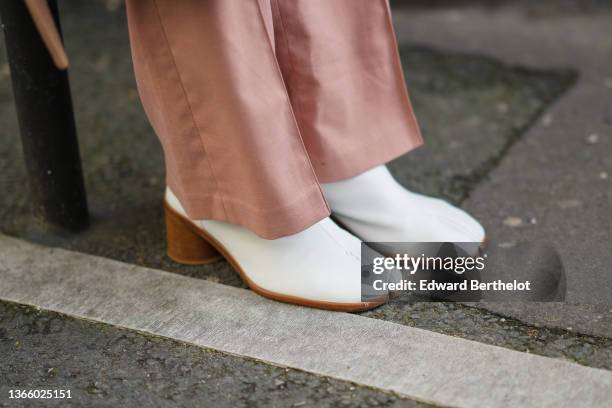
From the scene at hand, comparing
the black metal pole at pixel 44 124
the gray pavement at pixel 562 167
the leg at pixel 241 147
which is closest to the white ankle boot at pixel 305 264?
the leg at pixel 241 147

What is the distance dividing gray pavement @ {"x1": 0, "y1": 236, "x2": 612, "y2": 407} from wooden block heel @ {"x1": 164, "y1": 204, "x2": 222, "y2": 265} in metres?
0.06

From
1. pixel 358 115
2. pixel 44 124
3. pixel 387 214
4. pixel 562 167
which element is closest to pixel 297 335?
pixel 387 214

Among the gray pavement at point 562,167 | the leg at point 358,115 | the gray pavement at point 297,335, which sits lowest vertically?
the gray pavement at point 297,335

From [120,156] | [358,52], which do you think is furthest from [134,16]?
[120,156]

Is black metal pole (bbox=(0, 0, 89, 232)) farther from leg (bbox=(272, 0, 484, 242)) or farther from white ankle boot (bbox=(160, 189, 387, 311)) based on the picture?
leg (bbox=(272, 0, 484, 242))

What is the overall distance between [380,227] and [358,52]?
33 centimetres

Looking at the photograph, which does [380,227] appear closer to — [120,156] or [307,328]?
[307,328]

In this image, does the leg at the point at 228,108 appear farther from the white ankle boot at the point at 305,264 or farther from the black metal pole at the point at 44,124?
the black metal pole at the point at 44,124

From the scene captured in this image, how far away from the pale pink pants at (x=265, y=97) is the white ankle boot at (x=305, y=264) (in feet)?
0.24

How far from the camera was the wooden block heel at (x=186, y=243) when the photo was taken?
153 cm

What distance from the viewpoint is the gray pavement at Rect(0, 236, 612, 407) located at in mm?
1192

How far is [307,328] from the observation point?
1.35 metres

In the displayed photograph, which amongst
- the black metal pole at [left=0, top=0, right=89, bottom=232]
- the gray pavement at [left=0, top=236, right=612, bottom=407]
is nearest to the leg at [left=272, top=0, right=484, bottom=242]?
the gray pavement at [left=0, top=236, right=612, bottom=407]

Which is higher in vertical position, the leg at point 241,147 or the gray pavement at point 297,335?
the leg at point 241,147
